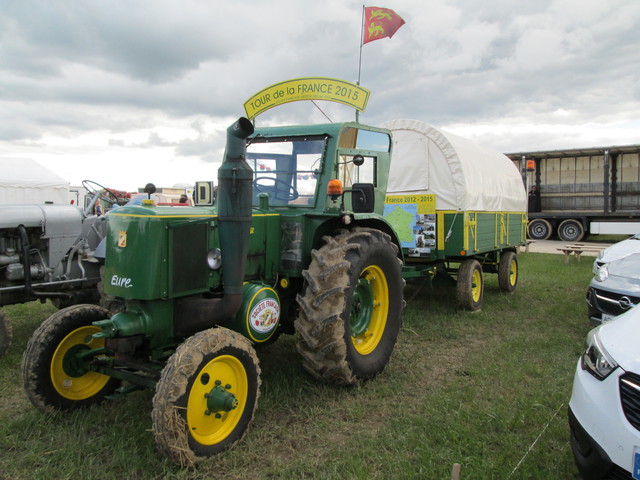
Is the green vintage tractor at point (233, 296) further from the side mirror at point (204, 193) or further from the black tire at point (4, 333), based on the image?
the black tire at point (4, 333)

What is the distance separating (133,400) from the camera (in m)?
3.71

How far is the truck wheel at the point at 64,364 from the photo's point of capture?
10.7 feet

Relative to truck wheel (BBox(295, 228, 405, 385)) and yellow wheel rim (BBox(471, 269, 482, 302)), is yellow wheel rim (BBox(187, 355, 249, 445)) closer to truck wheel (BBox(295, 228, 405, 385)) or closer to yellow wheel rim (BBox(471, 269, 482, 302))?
truck wheel (BBox(295, 228, 405, 385))

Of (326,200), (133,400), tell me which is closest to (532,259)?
(326,200)

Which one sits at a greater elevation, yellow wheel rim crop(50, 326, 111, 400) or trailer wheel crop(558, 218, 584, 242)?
trailer wheel crop(558, 218, 584, 242)

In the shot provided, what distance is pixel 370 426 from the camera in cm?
338

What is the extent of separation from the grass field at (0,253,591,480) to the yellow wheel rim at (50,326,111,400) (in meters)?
0.15

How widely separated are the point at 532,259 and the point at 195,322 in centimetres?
1194

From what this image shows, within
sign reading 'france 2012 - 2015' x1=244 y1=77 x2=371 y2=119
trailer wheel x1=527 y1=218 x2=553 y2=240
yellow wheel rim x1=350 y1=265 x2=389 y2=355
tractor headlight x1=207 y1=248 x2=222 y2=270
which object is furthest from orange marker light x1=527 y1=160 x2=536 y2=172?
tractor headlight x1=207 y1=248 x2=222 y2=270

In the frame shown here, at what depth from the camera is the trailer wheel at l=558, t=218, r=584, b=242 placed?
698 inches

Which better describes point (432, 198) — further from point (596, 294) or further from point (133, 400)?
point (133, 400)

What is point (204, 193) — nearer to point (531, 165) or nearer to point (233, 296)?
point (233, 296)

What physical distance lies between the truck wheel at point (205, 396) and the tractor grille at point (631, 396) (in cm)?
203

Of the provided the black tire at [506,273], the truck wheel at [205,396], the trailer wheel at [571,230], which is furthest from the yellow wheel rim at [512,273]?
the trailer wheel at [571,230]
